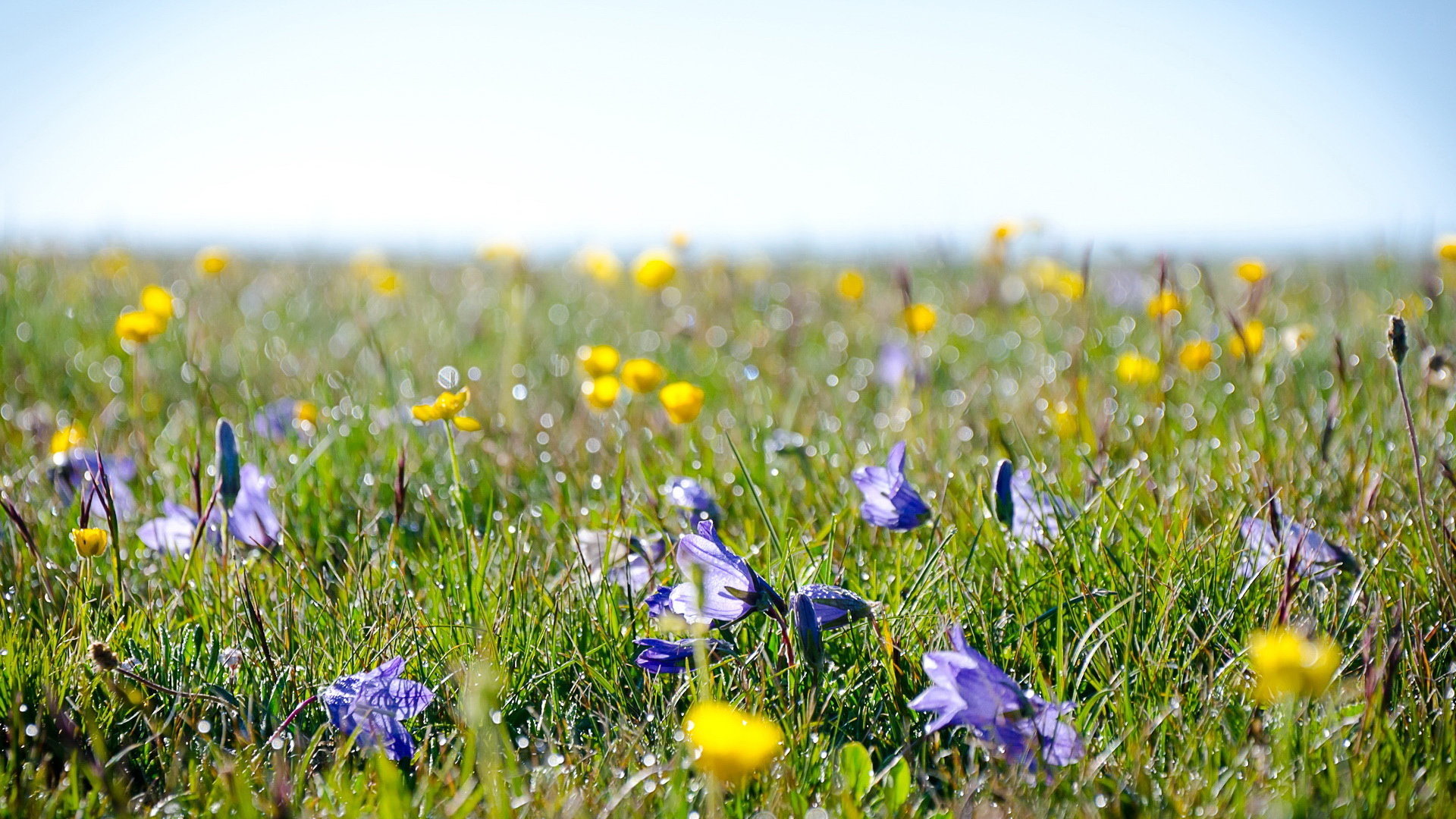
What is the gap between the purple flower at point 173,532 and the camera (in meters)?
1.99

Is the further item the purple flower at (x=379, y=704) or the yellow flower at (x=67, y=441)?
the yellow flower at (x=67, y=441)

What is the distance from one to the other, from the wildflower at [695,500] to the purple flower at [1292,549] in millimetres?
978

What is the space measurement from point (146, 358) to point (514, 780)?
3.18 metres

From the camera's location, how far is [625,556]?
1.86 m

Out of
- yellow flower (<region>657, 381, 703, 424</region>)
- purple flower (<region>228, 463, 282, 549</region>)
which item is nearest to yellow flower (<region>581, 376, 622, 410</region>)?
yellow flower (<region>657, 381, 703, 424</region>)

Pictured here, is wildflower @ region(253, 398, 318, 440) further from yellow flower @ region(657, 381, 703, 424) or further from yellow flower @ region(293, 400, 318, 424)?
yellow flower @ region(657, 381, 703, 424)

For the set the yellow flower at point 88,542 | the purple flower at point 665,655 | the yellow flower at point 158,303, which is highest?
the yellow flower at point 158,303

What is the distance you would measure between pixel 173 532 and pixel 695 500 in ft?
3.60

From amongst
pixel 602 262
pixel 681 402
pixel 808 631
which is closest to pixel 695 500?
pixel 681 402

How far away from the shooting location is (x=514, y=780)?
4.22ft

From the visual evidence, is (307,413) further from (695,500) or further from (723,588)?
(723,588)

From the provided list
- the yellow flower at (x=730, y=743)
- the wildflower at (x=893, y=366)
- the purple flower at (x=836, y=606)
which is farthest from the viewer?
the wildflower at (x=893, y=366)

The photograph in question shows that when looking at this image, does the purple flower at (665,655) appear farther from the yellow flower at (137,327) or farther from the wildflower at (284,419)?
the yellow flower at (137,327)

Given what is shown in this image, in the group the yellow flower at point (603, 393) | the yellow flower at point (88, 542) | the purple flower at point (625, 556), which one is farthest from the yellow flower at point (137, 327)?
the purple flower at point (625, 556)
